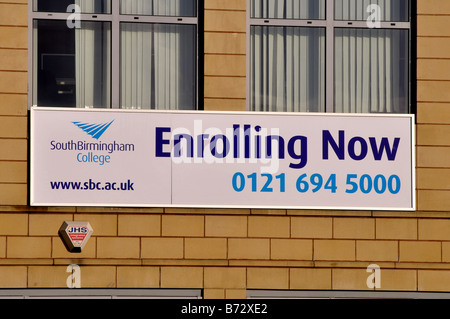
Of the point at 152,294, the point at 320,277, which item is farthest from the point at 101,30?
the point at 320,277

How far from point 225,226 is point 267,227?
1.93 feet

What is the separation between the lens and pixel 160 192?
13.7 meters

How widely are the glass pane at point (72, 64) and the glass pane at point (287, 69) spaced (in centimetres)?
216

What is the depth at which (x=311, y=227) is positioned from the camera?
45.3 feet

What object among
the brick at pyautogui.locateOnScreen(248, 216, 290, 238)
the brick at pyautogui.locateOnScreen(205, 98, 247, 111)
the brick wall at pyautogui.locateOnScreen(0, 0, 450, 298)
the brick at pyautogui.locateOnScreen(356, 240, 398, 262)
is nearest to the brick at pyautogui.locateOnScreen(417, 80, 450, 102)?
the brick wall at pyautogui.locateOnScreen(0, 0, 450, 298)

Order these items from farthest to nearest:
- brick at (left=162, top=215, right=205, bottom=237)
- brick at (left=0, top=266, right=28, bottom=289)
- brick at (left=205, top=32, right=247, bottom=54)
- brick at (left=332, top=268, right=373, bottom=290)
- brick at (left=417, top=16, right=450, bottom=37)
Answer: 1. brick at (left=417, top=16, right=450, bottom=37)
2. brick at (left=205, top=32, right=247, bottom=54)
3. brick at (left=332, top=268, right=373, bottom=290)
4. brick at (left=162, top=215, right=205, bottom=237)
5. brick at (left=0, top=266, right=28, bottom=289)

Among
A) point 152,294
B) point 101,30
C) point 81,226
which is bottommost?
point 152,294

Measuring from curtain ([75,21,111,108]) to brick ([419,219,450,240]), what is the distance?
4798 millimetres

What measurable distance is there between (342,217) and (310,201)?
0.51 metres

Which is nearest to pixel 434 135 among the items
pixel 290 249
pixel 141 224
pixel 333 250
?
pixel 333 250

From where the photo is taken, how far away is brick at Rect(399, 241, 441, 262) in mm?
13836

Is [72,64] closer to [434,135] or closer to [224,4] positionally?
[224,4]

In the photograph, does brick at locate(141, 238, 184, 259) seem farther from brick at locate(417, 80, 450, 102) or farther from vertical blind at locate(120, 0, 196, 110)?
brick at locate(417, 80, 450, 102)

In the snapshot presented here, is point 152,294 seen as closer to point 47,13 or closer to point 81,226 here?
point 81,226
